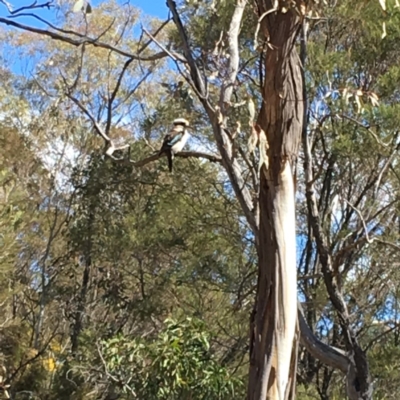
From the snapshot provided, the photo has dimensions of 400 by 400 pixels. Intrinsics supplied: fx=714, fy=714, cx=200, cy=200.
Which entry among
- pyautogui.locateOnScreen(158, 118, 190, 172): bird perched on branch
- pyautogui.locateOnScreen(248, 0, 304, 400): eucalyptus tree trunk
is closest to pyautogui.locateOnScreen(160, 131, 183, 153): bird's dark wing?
pyautogui.locateOnScreen(158, 118, 190, 172): bird perched on branch

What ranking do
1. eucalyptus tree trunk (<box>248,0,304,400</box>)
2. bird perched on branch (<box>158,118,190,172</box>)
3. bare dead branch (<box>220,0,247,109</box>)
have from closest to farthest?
1. eucalyptus tree trunk (<box>248,0,304,400</box>)
2. bare dead branch (<box>220,0,247,109</box>)
3. bird perched on branch (<box>158,118,190,172</box>)

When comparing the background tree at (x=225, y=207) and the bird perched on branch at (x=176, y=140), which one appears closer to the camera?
the background tree at (x=225, y=207)

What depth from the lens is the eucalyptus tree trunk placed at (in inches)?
66.4

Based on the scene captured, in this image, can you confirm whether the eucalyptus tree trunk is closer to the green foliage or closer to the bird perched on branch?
the bird perched on branch

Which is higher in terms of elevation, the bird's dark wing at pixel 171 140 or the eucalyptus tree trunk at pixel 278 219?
the bird's dark wing at pixel 171 140

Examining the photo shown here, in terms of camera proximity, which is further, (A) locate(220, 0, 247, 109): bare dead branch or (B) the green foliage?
(B) the green foliage

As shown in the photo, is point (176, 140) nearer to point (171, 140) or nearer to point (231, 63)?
point (171, 140)

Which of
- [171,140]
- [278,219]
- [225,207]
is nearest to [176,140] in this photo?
[171,140]

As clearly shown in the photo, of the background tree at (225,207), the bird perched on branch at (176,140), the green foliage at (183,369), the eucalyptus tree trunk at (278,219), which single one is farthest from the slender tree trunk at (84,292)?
the eucalyptus tree trunk at (278,219)

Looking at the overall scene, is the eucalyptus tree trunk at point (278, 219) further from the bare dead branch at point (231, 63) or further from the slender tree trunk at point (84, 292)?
the slender tree trunk at point (84, 292)

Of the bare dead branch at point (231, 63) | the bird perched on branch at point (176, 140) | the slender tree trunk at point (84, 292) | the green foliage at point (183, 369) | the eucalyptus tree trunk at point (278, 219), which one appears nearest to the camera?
the eucalyptus tree trunk at point (278, 219)

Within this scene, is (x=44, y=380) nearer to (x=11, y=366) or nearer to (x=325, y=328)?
(x=11, y=366)

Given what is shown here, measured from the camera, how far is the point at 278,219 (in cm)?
178

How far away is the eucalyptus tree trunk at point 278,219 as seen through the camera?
66.4 inches
